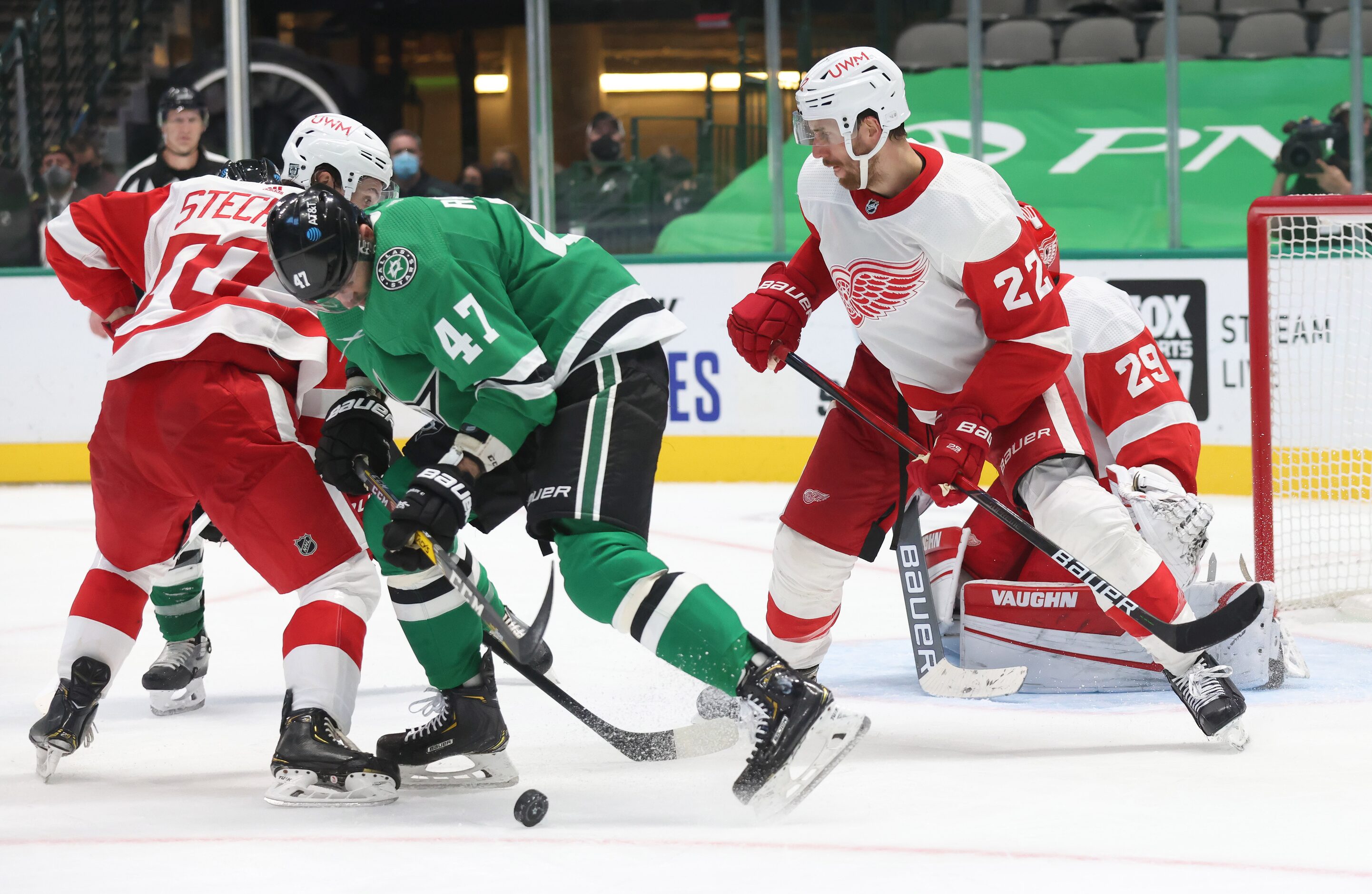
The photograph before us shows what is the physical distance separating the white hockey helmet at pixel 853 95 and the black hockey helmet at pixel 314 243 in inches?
30.8

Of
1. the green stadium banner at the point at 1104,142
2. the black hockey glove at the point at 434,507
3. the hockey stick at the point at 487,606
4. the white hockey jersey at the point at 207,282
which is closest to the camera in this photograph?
the black hockey glove at the point at 434,507

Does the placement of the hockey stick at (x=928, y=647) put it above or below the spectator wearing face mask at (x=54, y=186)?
below

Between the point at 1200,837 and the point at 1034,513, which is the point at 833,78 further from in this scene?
the point at 1200,837

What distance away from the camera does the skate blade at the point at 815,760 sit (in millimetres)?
2195

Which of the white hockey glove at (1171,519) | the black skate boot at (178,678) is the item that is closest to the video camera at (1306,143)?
the white hockey glove at (1171,519)

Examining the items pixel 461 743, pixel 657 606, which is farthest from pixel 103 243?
pixel 657 606

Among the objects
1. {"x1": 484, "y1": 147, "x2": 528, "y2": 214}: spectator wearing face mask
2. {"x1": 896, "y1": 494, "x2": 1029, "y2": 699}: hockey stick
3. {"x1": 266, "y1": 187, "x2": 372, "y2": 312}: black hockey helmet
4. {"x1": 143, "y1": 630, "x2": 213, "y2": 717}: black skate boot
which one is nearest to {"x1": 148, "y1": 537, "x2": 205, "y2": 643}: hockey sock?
{"x1": 143, "y1": 630, "x2": 213, "y2": 717}: black skate boot

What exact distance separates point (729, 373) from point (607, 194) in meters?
1.24

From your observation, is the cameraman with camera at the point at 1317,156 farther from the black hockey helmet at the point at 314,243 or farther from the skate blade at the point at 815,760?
the black hockey helmet at the point at 314,243

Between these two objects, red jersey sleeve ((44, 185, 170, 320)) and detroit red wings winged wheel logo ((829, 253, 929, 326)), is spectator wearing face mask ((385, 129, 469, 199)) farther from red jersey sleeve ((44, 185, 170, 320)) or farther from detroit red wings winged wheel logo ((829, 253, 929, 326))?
detroit red wings winged wheel logo ((829, 253, 929, 326))

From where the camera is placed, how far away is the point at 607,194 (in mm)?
7457

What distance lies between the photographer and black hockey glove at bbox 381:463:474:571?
2178 millimetres

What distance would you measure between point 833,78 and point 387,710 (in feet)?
Answer: 4.99

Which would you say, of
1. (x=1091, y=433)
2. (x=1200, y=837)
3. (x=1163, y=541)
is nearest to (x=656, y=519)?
(x=1091, y=433)
